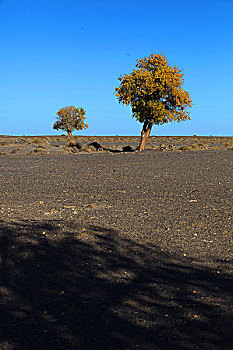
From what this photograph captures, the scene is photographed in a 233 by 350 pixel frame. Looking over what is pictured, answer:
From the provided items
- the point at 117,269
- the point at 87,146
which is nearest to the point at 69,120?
the point at 87,146

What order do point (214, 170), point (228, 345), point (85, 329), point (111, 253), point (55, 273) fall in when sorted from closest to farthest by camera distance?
point (228, 345) < point (85, 329) < point (55, 273) < point (111, 253) < point (214, 170)

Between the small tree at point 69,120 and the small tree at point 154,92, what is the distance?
25446 mm

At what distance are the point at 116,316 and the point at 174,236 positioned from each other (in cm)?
314

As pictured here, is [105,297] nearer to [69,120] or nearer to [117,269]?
[117,269]

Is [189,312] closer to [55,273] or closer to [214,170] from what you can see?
[55,273]

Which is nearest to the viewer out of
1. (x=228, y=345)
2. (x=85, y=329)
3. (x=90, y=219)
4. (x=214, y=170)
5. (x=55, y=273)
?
(x=228, y=345)

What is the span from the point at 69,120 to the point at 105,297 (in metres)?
50.3

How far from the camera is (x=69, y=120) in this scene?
53375mm

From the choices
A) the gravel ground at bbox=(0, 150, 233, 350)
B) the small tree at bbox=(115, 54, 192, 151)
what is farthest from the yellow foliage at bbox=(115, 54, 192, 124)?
the gravel ground at bbox=(0, 150, 233, 350)

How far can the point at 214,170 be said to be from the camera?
15.8 m

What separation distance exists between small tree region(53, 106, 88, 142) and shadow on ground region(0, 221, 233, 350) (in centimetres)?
4777

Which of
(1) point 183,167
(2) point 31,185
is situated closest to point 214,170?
(1) point 183,167

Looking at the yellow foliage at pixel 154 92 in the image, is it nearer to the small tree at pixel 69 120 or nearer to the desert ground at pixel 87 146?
the desert ground at pixel 87 146

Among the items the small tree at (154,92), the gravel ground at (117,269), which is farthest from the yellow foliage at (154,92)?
the gravel ground at (117,269)
